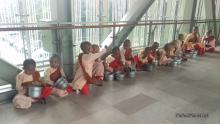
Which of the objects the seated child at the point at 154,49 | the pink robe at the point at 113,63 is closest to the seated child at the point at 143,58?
the seated child at the point at 154,49

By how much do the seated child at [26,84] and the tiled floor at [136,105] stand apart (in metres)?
0.10

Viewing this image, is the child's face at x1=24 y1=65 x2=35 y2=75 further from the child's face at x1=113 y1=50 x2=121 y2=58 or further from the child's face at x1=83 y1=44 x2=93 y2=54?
the child's face at x1=113 y1=50 x2=121 y2=58

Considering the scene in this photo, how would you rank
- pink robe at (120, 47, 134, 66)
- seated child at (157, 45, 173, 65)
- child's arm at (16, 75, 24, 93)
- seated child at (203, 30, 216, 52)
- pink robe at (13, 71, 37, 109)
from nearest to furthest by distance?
pink robe at (13, 71, 37, 109), child's arm at (16, 75, 24, 93), pink robe at (120, 47, 134, 66), seated child at (157, 45, 173, 65), seated child at (203, 30, 216, 52)

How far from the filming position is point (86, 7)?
581 cm

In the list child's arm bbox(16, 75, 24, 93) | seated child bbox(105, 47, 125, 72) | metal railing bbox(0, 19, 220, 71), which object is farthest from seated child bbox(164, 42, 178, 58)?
child's arm bbox(16, 75, 24, 93)

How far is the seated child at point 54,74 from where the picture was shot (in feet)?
9.64

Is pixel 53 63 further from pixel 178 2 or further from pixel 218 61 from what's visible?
pixel 178 2

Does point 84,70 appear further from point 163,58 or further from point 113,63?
point 163,58

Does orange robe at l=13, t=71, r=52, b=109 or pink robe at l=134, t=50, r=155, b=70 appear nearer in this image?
orange robe at l=13, t=71, r=52, b=109

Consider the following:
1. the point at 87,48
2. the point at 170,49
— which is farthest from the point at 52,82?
the point at 170,49

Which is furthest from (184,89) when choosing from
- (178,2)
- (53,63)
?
(178,2)

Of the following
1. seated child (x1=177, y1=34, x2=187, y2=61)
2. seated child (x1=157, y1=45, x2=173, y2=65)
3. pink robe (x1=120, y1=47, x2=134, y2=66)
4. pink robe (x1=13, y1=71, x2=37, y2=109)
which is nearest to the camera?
pink robe (x1=13, y1=71, x2=37, y2=109)

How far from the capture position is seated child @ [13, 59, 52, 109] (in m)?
2.59

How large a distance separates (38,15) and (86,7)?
1592 mm
